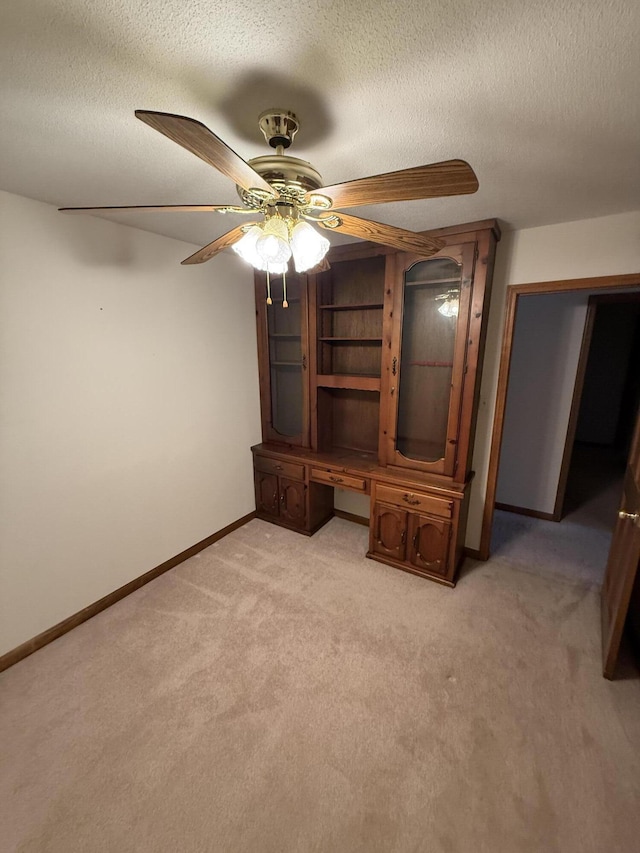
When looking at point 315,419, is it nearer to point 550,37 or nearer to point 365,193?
point 365,193

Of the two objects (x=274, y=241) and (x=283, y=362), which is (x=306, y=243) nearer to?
(x=274, y=241)

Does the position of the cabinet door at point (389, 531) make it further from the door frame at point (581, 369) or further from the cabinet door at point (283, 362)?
the door frame at point (581, 369)

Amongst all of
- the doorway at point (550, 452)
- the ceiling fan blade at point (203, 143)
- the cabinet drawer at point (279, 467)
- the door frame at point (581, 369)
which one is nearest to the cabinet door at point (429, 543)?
the doorway at point (550, 452)

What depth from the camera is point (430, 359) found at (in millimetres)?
2346

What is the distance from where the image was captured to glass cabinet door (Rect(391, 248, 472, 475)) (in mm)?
2145

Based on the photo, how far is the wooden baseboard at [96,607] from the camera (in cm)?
183

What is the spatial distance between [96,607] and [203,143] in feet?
8.28

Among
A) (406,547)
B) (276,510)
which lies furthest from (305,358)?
(406,547)

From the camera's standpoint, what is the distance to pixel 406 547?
2502 millimetres

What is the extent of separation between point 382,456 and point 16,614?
7.68 feet

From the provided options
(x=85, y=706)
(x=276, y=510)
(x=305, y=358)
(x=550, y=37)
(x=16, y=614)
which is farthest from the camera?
(x=276, y=510)

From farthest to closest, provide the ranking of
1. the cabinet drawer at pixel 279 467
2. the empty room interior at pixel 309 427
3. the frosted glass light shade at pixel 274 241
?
the cabinet drawer at pixel 279 467
the frosted glass light shade at pixel 274 241
the empty room interior at pixel 309 427

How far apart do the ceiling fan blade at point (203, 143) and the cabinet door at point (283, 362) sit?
1.81 metres

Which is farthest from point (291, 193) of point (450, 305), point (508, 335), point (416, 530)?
point (416, 530)
